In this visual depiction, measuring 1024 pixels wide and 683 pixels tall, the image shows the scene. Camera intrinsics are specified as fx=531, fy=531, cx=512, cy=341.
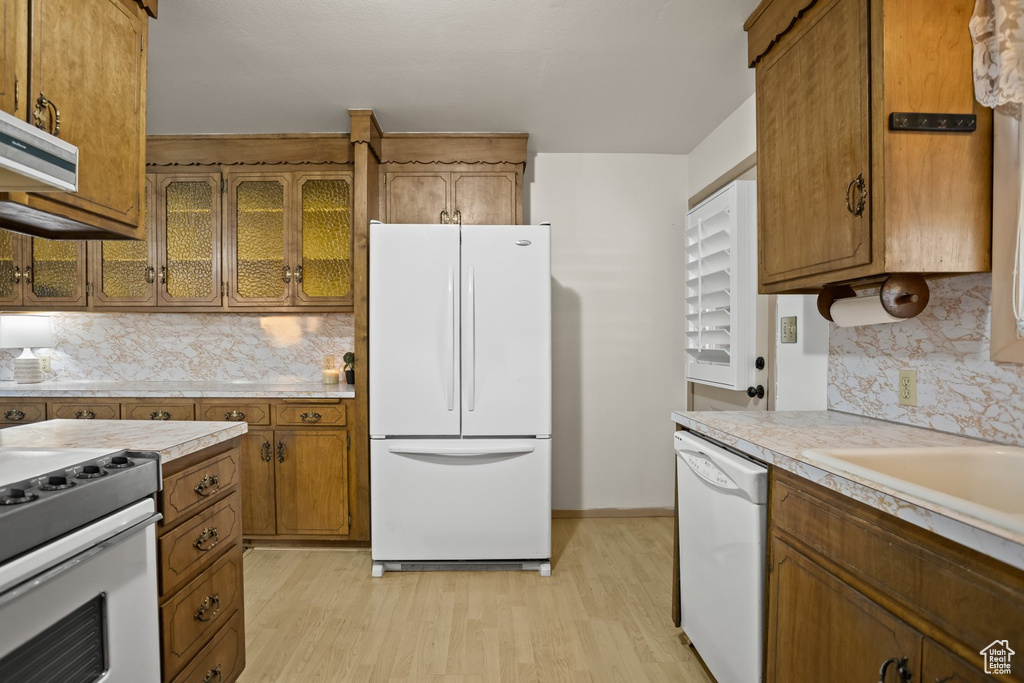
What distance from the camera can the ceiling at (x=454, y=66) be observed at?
2.09 m

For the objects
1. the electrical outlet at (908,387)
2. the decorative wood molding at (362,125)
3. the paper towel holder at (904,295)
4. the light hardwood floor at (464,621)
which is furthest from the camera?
the decorative wood molding at (362,125)

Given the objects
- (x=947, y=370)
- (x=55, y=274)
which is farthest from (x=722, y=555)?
(x=55, y=274)

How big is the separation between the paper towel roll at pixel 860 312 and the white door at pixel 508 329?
132cm

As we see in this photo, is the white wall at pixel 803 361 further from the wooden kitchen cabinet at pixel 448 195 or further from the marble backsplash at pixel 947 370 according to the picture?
the wooden kitchen cabinet at pixel 448 195

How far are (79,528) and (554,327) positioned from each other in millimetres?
2889

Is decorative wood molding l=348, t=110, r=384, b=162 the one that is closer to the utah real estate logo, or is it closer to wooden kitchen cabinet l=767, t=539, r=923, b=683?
wooden kitchen cabinet l=767, t=539, r=923, b=683

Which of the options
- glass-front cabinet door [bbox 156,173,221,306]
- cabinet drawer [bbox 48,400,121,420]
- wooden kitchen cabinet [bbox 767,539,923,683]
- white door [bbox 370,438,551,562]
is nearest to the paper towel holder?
wooden kitchen cabinet [bbox 767,539,923,683]

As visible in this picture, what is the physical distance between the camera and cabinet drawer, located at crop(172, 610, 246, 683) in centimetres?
155

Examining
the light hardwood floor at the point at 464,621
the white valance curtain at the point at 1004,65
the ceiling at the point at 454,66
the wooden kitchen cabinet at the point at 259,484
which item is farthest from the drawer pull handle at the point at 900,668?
the wooden kitchen cabinet at the point at 259,484

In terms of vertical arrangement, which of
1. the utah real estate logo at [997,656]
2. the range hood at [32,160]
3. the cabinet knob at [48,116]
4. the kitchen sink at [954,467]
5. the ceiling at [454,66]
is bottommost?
the utah real estate logo at [997,656]

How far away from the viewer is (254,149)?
3.27 m

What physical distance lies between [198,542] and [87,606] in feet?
1.35

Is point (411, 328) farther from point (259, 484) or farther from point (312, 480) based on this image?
point (259, 484)

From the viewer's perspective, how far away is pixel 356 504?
3039mm
